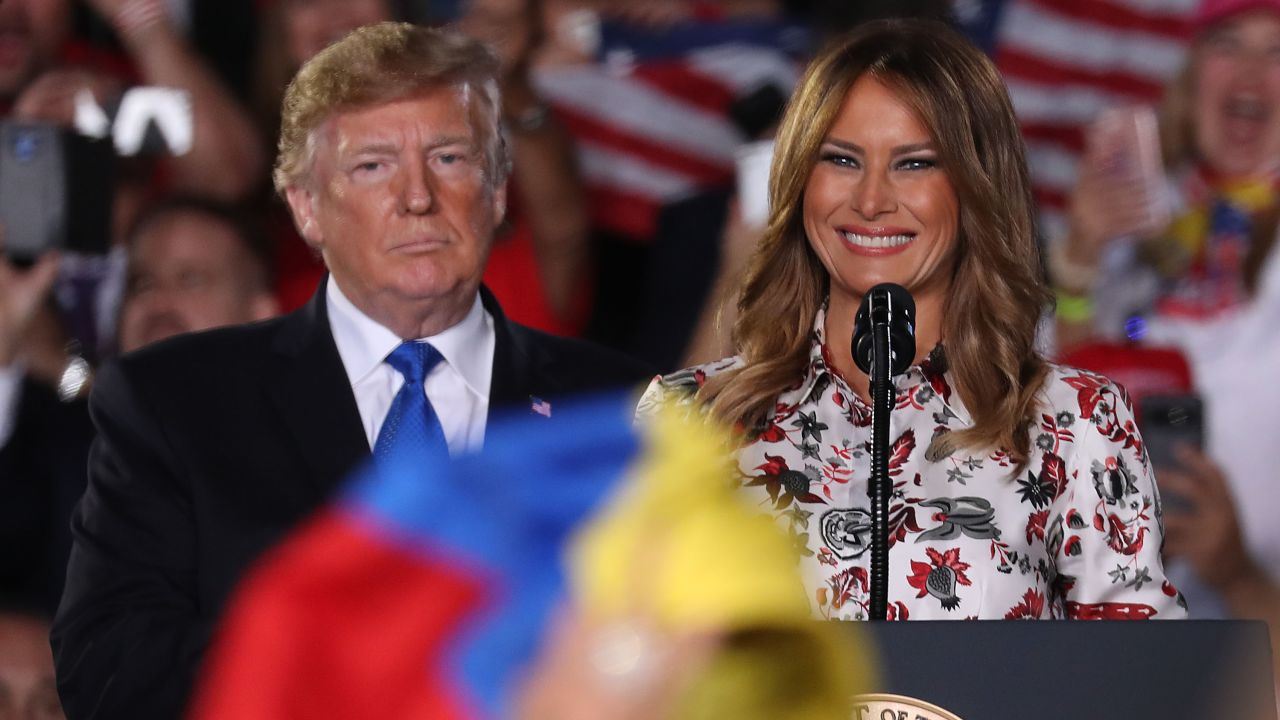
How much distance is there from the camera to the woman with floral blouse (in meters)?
1.86

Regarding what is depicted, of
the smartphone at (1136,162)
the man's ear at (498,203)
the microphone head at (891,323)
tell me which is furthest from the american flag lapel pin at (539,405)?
the smartphone at (1136,162)

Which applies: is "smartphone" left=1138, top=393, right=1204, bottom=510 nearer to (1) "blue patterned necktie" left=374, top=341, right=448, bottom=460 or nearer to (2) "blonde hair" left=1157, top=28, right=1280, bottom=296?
(2) "blonde hair" left=1157, top=28, right=1280, bottom=296

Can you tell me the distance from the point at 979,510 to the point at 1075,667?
1.96 feet

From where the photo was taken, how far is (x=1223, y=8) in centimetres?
385

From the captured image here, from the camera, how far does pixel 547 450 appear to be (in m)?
0.48

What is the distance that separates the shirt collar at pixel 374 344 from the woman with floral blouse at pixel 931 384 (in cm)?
26

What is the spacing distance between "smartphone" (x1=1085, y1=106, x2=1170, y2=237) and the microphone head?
2.15 m

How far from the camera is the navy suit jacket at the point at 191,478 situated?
1815 mm

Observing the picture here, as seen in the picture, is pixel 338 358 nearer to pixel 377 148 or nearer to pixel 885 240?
pixel 377 148

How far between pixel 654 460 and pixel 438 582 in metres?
0.06

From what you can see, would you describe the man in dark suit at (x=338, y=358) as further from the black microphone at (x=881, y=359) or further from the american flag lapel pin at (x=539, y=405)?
the black microphone at (x=881, y=359)

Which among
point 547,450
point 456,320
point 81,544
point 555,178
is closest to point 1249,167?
point 555,178

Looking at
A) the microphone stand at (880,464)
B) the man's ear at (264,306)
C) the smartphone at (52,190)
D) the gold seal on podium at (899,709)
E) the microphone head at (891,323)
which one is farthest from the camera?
the man's ear at (264,306)

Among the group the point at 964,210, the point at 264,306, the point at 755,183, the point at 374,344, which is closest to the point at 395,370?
the point at 374,344
